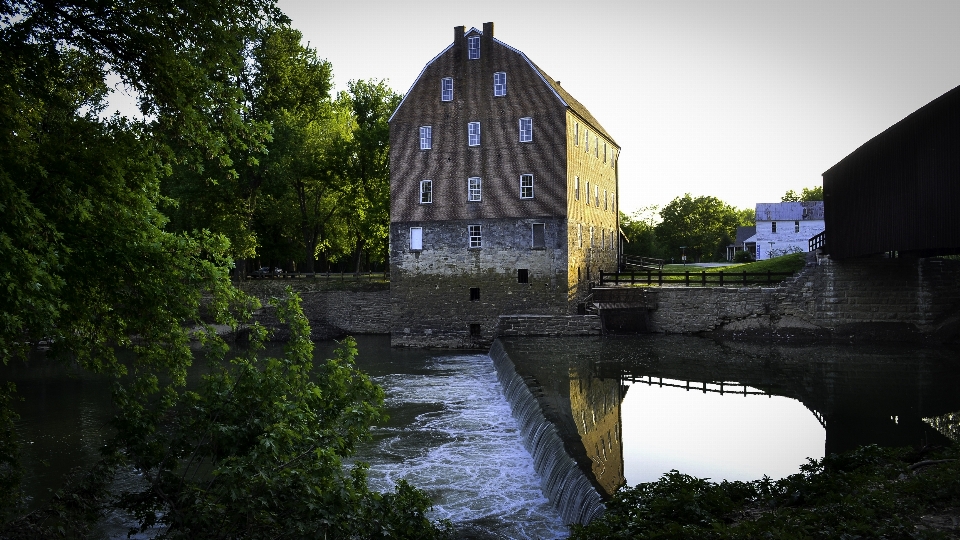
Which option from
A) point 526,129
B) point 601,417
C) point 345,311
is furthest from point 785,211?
point 601,417

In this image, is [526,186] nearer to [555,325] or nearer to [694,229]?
[555,325]

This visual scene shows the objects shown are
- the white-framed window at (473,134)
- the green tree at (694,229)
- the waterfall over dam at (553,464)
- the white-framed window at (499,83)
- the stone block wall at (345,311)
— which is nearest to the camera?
the waterfall over dam at (553,464)

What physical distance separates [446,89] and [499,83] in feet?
8.34

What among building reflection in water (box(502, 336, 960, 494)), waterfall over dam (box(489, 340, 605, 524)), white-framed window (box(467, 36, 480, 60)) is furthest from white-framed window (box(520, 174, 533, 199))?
waterfall over dam (box(489, 340, 605, 524))

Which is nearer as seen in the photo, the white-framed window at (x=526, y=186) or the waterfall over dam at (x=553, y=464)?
the waterfall over dam at (x=553, y=464)

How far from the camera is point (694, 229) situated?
88.9 m

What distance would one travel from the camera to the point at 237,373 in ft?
29.5

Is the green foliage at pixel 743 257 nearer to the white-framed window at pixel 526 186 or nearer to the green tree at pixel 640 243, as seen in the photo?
the green tree at pixel 640 243

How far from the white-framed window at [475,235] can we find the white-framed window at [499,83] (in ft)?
20.0

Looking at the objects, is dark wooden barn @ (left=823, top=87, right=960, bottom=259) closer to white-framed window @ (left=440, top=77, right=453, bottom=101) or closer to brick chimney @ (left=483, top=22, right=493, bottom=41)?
brick chimney @ (left=483, top=22, right=493, bottom=41)

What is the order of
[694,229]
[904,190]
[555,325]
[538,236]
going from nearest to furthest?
[904,190], [555,325], [538,236], [694,229]

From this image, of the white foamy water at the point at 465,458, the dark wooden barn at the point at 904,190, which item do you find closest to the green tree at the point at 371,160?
the white foamy water at the point at 465,458

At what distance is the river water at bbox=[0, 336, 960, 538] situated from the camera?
13047mm

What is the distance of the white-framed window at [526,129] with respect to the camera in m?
33.7
